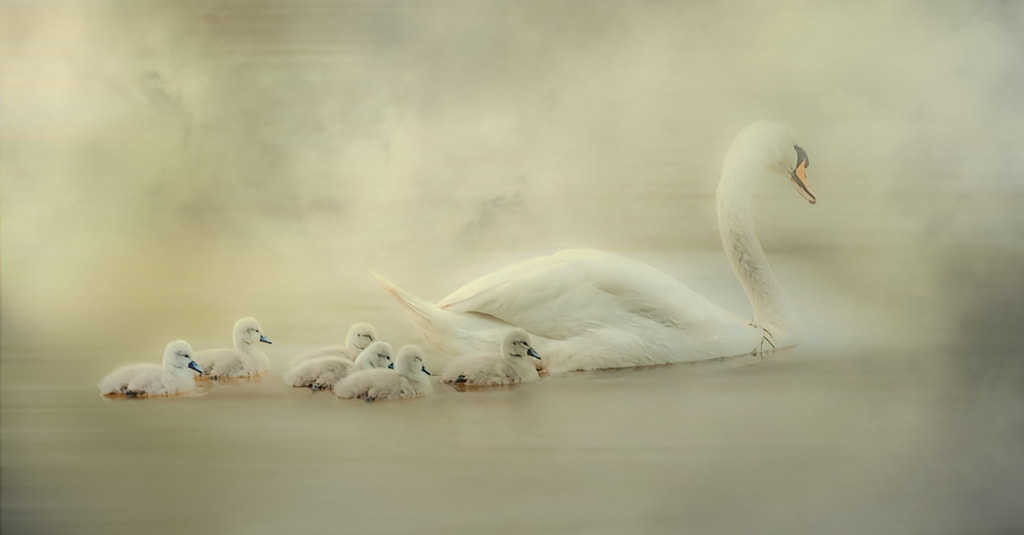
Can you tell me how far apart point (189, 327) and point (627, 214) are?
1.23 meters

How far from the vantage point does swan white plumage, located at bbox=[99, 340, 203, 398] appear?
94.2 inches

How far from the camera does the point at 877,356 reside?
2.53 metres

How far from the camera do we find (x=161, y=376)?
2.39 m

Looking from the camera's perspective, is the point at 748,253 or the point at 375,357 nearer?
the point at 375,357

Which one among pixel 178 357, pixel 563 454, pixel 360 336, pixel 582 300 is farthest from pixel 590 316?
pixel 178 357

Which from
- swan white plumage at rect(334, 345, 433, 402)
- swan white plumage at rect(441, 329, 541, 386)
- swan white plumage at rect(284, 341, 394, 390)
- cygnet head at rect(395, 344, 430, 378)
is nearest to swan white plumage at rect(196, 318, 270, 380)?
swan white plumage at rect(284, 341, 394, 390)

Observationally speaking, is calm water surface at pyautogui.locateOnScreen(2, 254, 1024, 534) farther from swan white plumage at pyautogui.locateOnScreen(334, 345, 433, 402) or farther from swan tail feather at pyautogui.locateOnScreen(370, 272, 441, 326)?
swan tail feather at pyautogui.locateOnScreen(370, 272, 441, 326)

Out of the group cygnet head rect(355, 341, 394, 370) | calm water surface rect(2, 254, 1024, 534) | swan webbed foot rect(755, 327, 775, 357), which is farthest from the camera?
swan webbed foot rect(755, 327, 775, 357)

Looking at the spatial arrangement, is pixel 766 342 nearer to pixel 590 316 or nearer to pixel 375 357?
pixel 590 316

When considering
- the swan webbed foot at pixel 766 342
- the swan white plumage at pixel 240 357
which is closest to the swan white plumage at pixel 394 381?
the swan white plumage at pixel 240 357

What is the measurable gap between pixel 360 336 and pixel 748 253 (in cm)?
104

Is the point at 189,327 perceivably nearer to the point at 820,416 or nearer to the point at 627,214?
the point at 627,214

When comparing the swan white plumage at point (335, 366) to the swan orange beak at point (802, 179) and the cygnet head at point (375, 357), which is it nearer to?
the cygnet head at point (375, 357)

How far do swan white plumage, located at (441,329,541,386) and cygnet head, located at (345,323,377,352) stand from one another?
0.31 m
